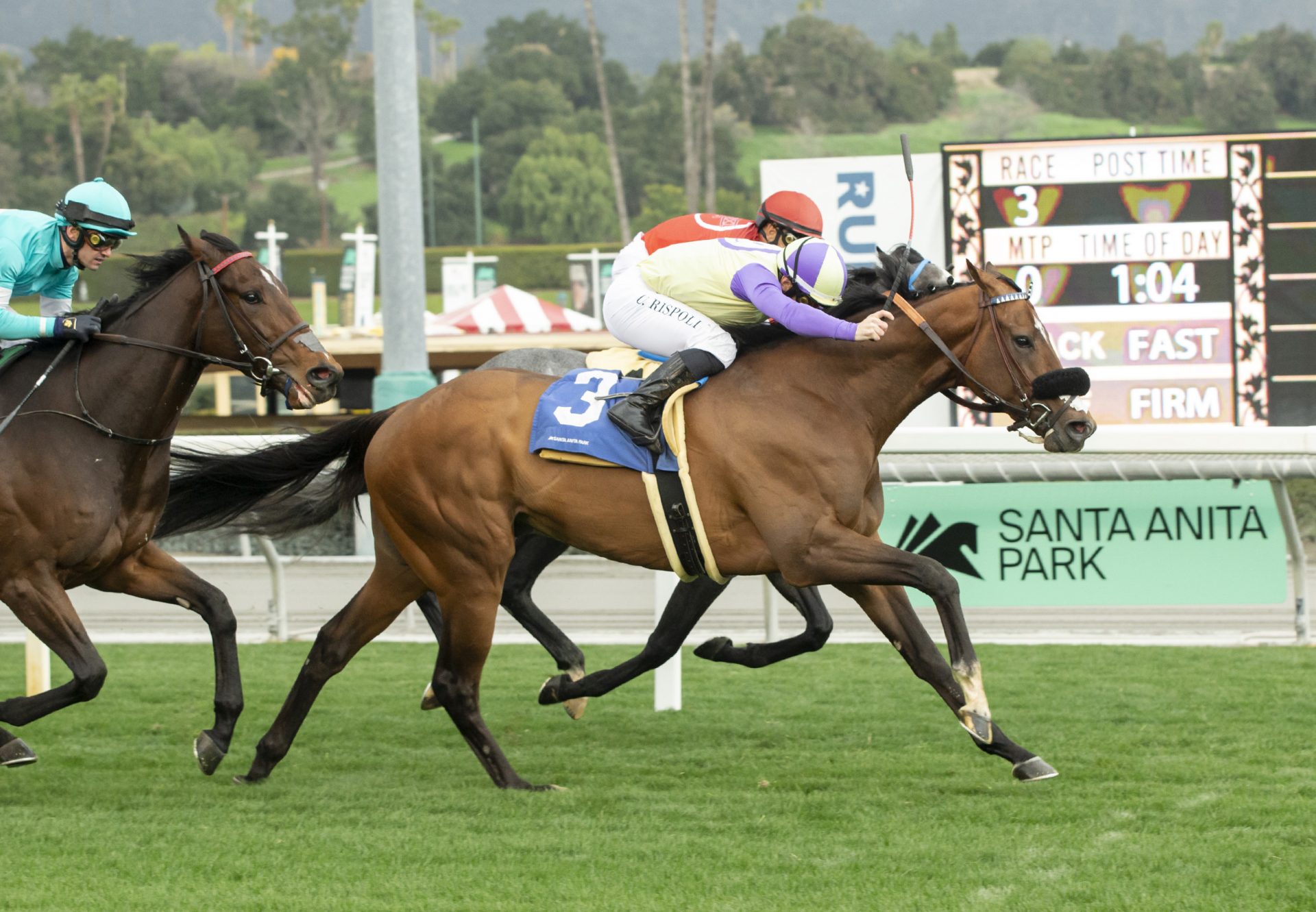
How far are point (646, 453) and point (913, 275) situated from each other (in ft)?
2.94

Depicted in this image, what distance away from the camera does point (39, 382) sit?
4523mm

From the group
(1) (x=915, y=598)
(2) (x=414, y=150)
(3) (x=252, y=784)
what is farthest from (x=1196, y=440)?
(2) (x=414, y=150)

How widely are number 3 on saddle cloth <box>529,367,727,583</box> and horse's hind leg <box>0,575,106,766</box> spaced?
4.45 feet

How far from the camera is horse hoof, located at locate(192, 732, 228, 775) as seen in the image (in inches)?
181

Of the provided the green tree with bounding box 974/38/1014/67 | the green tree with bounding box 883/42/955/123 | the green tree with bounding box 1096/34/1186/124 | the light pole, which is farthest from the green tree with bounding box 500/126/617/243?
the light pole

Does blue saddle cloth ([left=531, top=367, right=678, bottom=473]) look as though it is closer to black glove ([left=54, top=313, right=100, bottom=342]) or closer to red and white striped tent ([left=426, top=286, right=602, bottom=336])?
black glove ([left=54, top=313, right=100, bottom=342])

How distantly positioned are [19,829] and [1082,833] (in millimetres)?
2649

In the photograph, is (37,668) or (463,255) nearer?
(37,668)

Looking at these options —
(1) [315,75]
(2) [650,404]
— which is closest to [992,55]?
(1) [315,75]

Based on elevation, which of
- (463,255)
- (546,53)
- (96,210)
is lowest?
(96,210)

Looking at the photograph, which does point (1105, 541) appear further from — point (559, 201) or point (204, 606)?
point (559, 201)

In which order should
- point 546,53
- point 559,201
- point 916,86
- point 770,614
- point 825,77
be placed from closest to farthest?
point 770,614, point 559,201, point 825,77, point 916,86, point 546,53

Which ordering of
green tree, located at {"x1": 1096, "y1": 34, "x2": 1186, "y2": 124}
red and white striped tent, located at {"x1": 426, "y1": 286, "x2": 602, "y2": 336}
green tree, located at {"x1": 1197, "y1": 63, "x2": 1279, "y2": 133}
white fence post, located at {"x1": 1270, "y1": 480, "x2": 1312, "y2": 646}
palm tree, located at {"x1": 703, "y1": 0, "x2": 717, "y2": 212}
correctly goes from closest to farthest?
1. white fence post, located at {"x1": 1270, "y1": 480, "x2": 1312, "y2": 646}
2. red and white striped tent, located at {"x1": 426, "y1": 286, "x2": 602, "y2": 336}
3. palm tree, located at {"x1": 703, "y1": 0, "x2": 717, "y2": 212}
4. green tree, located at {"x1": 1197, "y1": 63, "x2": 1279, "y2": 133}
5. green tree, located at {"x1": 1096, "y1": 34, "x2": 1186, "y2": 124}

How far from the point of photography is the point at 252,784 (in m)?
4.61
